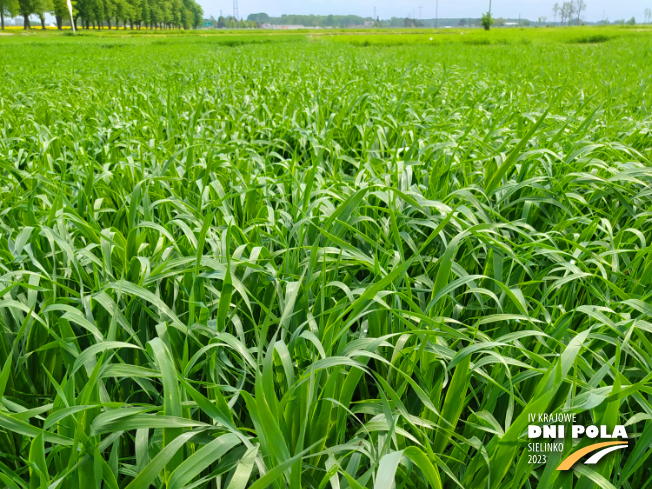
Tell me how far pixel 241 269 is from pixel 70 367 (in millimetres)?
529

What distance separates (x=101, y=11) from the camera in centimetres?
6612

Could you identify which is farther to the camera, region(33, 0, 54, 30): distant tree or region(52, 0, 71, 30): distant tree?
region(52, 0, 71, 30): distant tree

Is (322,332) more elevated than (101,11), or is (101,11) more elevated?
(101,11)

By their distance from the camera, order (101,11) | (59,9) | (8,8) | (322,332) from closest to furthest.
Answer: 1. (322,332)
2. (8,8)
3. (59,9)
4. (101,11)

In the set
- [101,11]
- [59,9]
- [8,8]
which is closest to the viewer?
[8,8]

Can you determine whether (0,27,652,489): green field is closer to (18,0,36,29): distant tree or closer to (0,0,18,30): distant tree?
(0,0,18,30): distant tree

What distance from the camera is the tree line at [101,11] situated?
60844 mm

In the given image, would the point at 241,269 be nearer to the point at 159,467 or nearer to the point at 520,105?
the point at 159,467

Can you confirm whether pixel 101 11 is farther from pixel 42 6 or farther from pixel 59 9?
pixel 42 6

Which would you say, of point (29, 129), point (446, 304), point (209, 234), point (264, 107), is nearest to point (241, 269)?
point (209, 234)

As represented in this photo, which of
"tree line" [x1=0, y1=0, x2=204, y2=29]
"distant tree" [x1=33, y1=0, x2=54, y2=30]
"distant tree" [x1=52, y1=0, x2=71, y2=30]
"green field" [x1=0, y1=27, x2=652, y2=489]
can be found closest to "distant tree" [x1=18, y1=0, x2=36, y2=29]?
"tree line" [x1=0, y1=0, x2=204, y2=29]

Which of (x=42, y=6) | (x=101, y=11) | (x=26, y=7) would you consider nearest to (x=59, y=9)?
(x=42, y=6)

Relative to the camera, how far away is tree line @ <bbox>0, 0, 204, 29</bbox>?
2395 inches

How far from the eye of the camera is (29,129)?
3.48 m
